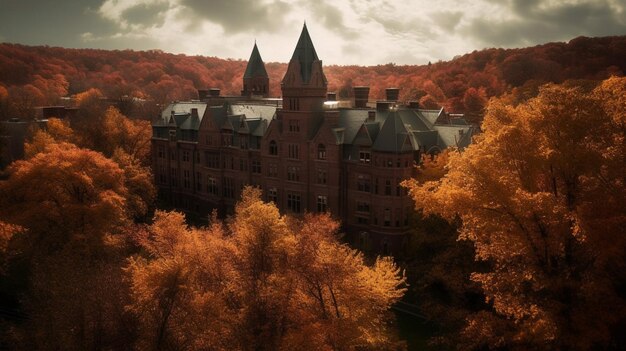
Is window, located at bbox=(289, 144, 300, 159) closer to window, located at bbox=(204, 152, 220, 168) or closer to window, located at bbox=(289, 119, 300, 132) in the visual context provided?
window, located at bbox=(289, 119, 300, 132)

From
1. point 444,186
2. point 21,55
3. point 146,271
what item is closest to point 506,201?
point 444,186

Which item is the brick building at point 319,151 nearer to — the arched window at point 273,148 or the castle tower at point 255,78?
the arched window at point 273,148

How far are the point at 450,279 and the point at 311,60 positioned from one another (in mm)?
32182

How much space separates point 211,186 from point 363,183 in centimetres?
2570

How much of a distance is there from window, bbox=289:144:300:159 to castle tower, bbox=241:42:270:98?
34097 millimetres

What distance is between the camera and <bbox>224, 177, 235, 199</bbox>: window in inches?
2945

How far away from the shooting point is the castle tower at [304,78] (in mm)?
63906

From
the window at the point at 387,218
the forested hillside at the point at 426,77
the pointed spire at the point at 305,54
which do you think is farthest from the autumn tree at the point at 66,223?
the forested hillside at the point at 426,77

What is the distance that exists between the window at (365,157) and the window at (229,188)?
2133 centimetres

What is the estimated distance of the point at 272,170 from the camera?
68875mm

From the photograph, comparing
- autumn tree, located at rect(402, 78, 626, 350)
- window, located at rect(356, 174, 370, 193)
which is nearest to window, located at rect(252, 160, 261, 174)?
window, located at rect(356, 174, 370, 193)

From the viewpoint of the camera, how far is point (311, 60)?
64.4 meters

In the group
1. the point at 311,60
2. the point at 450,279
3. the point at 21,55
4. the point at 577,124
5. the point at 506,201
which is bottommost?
the point at 450,279

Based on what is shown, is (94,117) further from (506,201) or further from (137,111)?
(506,201)
